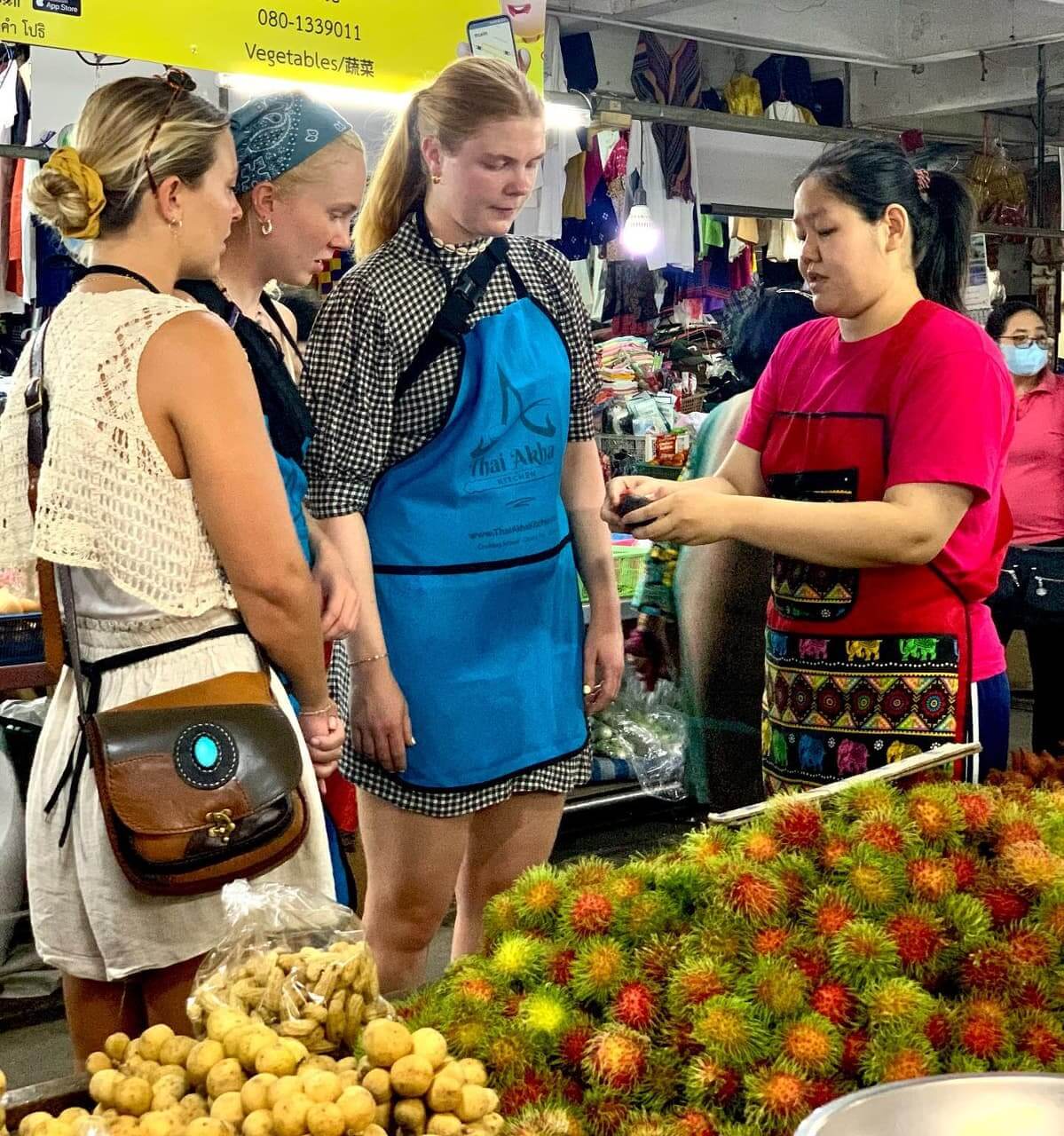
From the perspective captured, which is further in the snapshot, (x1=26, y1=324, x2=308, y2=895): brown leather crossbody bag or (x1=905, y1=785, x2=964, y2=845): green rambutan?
(x1=26, y1=324, x2=308, y2=895): brown leather crossbody bag

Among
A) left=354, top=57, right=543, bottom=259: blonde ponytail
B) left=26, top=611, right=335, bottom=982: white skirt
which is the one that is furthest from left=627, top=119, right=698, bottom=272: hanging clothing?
left=26, top=611, right=335, bottom=982: white skirt

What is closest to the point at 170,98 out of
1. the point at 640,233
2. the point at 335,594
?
the point at 335,594

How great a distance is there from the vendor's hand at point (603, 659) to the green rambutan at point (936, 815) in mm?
842

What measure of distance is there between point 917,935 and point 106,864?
88 cm

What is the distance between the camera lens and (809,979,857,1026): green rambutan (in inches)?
45.8

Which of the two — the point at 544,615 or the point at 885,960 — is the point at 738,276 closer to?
the point at 544,615

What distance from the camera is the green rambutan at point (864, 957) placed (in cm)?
119

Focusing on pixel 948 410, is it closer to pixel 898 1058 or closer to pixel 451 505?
pixel 451 505

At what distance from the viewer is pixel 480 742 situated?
2.04 metres

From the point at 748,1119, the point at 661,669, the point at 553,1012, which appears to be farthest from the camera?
the point at 661,669

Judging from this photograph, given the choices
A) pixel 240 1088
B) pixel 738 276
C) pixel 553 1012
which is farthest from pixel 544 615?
pixel 738 276

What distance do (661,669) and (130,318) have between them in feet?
4.55

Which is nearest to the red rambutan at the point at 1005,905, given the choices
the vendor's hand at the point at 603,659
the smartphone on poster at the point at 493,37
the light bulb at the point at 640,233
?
the vendor's hand at the point at 603,659

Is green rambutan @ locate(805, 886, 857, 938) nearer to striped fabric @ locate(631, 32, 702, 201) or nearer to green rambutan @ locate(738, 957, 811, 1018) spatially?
green rambutan @ locate(738, 957, 811, 1018)
